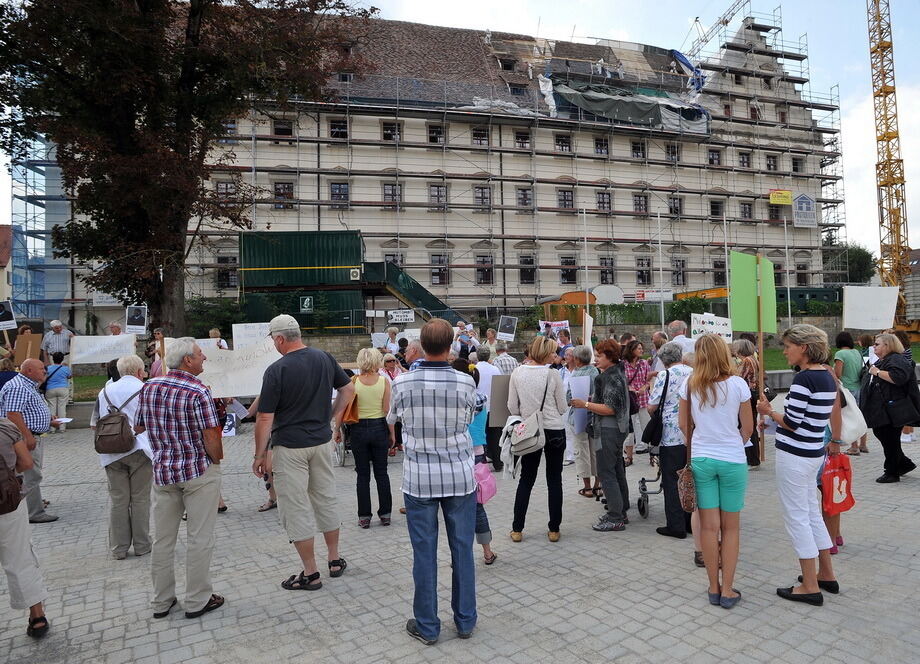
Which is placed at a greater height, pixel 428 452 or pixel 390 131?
pixel 390 131

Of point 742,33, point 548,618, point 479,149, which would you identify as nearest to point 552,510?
point 548,618

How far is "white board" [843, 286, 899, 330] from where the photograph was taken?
1045 cm

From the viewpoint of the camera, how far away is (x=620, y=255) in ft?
120

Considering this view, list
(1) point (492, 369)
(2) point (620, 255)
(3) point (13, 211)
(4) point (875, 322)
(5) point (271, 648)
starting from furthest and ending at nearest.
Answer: (2) point (620, 255) → (3) point (13, 211) → (4) point (875, 322) → (1) point (492, 369) → (5) point (271, 648)

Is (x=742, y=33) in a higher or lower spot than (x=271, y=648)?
A: higher

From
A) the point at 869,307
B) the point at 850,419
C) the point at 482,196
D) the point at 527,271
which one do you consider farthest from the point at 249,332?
the point at 527,271

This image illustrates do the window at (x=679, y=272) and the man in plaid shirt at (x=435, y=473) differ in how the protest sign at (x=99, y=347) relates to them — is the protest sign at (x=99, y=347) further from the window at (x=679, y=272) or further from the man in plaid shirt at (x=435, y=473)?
the window at (x=679, y=272)

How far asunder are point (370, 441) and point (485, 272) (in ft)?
93.5

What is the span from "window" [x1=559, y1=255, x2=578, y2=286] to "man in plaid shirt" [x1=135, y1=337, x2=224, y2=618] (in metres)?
32.5

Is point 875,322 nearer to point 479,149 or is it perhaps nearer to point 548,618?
point 548,618

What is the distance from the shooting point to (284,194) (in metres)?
31.5

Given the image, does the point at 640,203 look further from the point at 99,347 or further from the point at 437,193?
the point at 99,347

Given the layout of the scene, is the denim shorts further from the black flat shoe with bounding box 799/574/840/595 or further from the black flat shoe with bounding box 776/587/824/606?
the black flat shoe with bounding box 799/574/840/595

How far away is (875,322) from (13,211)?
36.5 m
